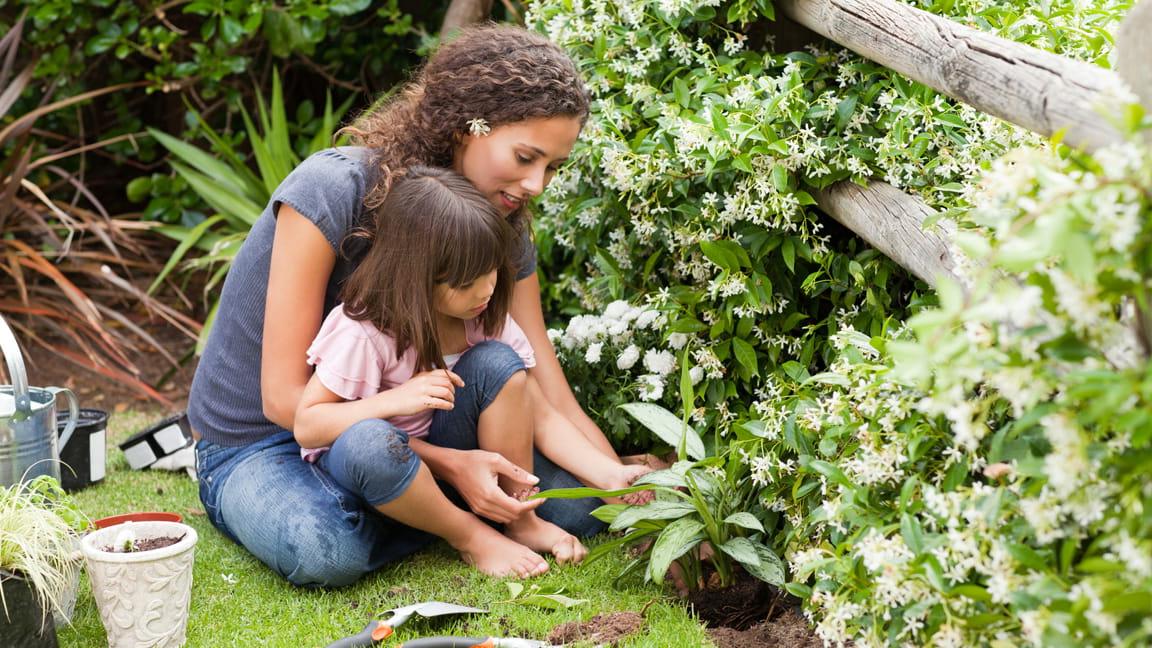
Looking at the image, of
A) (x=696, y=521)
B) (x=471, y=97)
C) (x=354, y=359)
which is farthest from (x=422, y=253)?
(x=696, y=521)

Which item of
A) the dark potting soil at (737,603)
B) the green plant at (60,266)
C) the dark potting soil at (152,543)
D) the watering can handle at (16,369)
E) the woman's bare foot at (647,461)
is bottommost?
the green plant at (60,266)

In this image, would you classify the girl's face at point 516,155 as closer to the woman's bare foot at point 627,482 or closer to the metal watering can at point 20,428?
the woman's bare foot at point 627,482

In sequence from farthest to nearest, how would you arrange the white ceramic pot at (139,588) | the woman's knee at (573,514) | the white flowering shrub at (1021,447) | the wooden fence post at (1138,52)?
1. the woman's knee at (573,514)
2. the white ceramic pot at (139,588)
3. the wooden fence post at (1138,52)
4. the white flowering shrub at (1021,447)

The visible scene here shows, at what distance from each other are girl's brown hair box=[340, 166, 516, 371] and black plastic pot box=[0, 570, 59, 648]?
748 millimetres

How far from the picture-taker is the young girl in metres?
2.07

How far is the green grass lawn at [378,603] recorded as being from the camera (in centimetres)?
193

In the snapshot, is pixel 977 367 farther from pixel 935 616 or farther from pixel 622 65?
pixel 622 65

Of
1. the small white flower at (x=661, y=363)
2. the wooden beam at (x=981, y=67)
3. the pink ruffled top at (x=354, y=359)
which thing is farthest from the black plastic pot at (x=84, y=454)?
the wooden beam at (x=981, y=67)

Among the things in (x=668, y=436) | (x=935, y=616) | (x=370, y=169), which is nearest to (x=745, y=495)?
(x=668, y=436)

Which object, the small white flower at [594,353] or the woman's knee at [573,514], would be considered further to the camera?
the small white flower at [594,353]

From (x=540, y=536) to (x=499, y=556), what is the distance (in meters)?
0.13

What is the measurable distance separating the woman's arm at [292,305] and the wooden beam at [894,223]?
40.5 inches

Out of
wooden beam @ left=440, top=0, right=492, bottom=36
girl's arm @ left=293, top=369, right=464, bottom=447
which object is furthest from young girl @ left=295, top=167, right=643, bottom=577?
wooden beam @ left=440, top=0, right=492, bottom=36

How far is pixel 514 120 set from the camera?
2191 mm
